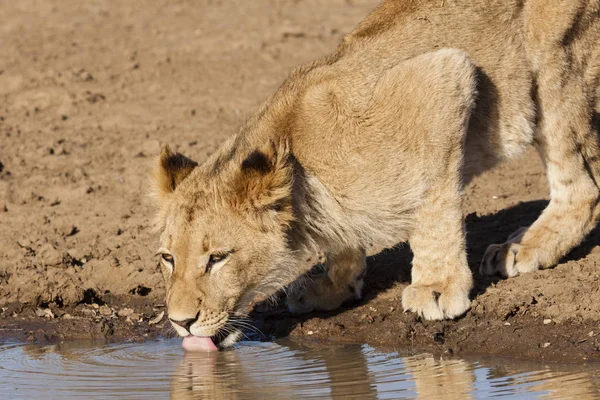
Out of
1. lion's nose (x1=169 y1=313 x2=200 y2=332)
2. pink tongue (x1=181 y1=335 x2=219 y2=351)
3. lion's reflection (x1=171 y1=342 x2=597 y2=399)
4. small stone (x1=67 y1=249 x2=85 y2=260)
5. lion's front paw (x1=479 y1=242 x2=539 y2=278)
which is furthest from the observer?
small stone (x1=67 y1=249 x2=85 y2=260)

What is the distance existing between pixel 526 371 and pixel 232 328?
1583mm

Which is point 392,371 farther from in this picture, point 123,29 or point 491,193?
point 123,29

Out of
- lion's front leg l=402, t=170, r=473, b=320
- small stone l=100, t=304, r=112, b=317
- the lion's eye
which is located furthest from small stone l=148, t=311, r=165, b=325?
lion's front leg l=402, t=170, r=473, b=320

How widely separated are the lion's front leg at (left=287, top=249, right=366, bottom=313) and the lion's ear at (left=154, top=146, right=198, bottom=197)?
3.54 feet

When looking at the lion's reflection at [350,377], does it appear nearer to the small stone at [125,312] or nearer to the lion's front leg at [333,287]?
the lion's front leg at [333,287]

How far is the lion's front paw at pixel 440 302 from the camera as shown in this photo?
6555 millimetres

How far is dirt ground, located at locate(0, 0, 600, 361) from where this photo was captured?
21.9 ft

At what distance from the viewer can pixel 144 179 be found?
955cm

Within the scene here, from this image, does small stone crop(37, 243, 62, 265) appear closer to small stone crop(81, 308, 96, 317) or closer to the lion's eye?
small stone crop(81, 308, 96, 317)

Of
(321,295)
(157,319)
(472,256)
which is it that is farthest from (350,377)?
(472,256)

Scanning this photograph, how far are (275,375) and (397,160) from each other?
135 cm

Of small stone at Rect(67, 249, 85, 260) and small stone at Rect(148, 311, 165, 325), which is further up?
small stone at Rect(67, 249, 85, 260)

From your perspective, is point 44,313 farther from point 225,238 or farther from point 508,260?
point 508,260

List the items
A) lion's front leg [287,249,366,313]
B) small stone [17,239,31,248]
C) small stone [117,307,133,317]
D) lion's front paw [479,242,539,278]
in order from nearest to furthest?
lion's front paw [479,242,539,278]
lion's front leg [287,249,366,313]
small stone [117,307,133,317]
small stone [17,239,31,248]
